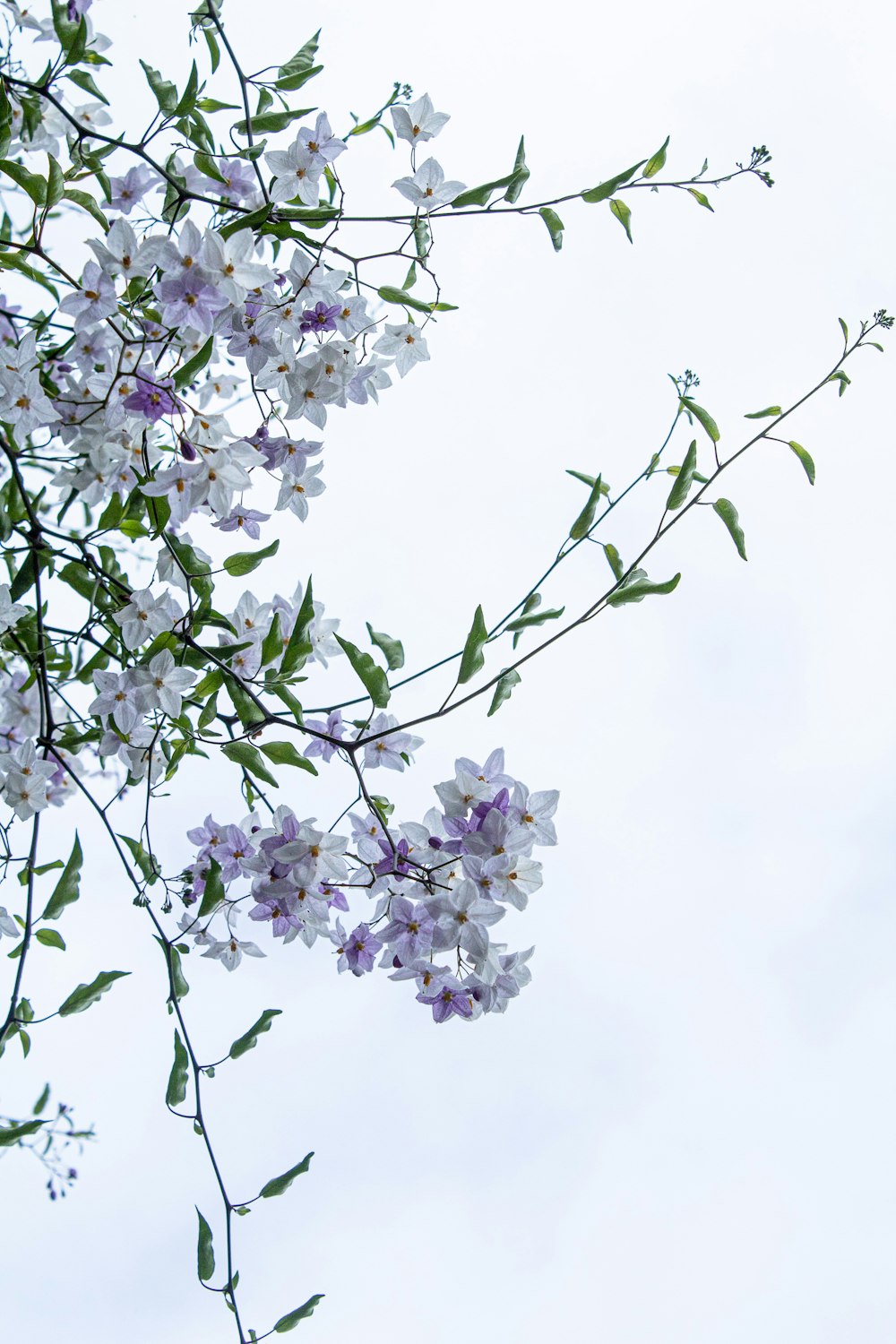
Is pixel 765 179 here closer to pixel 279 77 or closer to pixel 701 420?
pixel 701 420

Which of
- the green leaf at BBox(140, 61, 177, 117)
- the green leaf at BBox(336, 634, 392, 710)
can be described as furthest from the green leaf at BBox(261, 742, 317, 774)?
the green leaf at BBox(140, 61, 177, 117)

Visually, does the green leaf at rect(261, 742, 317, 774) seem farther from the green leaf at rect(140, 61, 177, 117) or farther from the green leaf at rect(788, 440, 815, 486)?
the green leaf at rect(140, 61, 177, 117)

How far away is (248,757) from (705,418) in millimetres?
811

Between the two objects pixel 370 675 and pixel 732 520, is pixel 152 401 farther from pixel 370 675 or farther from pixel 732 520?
pixel 732 520

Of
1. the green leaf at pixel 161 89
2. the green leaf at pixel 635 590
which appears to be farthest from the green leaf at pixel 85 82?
the green leaf at pixel 635 590

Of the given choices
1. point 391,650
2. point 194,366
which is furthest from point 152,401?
point 391,650

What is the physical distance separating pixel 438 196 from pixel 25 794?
111cm

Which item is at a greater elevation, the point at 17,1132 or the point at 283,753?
the point at 283,753

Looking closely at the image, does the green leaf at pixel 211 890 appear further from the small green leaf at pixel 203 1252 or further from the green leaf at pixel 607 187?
the green leaf at pixel 607 187

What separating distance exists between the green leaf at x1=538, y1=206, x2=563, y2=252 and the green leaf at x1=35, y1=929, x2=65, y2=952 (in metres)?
1.31

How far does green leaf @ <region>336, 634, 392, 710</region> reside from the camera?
1316 mm

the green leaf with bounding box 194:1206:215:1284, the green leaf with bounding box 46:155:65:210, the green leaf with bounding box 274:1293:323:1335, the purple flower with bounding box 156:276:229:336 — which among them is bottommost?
the green leaf with bounding box 274:1293:323:1335

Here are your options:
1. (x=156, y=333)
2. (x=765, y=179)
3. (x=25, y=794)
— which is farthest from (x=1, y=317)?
(x=765, y=179)

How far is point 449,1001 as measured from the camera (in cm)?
139
